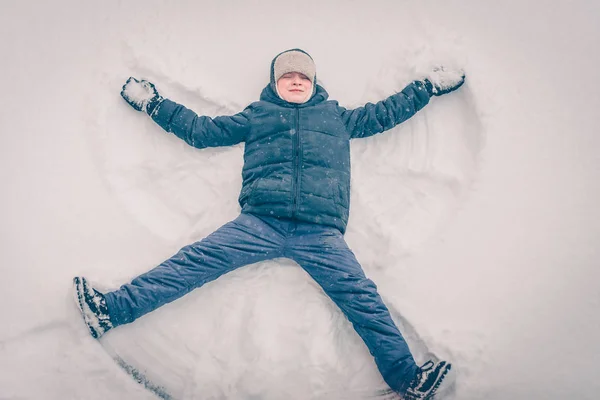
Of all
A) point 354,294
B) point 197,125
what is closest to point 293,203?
point 354,294

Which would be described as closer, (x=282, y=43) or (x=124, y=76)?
(x=124, y=76)

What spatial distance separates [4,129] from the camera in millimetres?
1722

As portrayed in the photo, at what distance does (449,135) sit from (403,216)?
1.22 feet

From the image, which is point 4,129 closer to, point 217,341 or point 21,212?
point 21,212

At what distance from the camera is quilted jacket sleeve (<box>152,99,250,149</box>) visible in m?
1.73

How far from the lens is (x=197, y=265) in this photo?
1.50 meters

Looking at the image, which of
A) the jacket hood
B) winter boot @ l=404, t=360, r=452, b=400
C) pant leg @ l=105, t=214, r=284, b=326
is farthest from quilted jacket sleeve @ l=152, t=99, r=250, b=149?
winter boot @ l=404, t=360, r=452, b=400

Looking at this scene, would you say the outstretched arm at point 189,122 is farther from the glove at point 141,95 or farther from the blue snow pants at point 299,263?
the blue snow pants at point 299,263

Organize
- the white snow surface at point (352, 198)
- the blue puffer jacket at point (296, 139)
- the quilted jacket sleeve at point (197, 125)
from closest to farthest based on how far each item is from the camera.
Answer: the white snow surface at point (352, 198) → the blue puffer jacket at point (296, 139) → the quilted jacket sleeve at point (197, 125)

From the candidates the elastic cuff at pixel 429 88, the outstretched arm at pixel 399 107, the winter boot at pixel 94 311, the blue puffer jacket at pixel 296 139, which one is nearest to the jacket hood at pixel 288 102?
the blue puffer jacket at pixel 296 139

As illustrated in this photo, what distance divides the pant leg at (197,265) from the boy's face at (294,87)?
1.61ft

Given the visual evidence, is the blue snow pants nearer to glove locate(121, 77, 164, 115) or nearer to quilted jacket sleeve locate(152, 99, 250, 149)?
quilted jacket sleeve locate(152, 99, 250, 149)

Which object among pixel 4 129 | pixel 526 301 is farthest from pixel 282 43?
pixel 526 301

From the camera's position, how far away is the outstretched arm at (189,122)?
1.73 m
